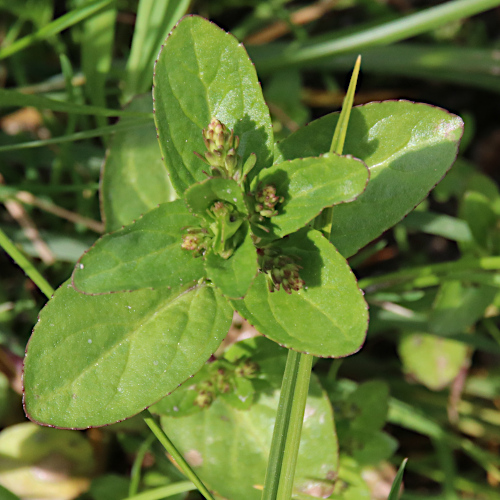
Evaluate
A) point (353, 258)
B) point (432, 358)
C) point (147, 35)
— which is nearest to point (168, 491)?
point (353, 258)

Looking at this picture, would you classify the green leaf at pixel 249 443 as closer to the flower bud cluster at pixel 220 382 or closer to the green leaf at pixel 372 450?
the flower bud cluster at pixel 220 382

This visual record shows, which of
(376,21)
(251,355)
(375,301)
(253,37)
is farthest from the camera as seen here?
(253,37)

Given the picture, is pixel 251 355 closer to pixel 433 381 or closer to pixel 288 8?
pixel 433 381

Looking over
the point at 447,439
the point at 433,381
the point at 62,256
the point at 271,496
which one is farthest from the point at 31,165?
the point at 447,439

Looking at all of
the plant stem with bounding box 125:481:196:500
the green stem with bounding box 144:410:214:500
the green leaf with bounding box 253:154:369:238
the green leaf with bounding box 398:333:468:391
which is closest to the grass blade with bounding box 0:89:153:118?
the green leaf with bounding box 253:154:369:238

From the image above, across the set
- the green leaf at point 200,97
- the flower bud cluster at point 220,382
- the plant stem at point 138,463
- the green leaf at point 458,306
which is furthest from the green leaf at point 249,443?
the green leaf at point 200,97
